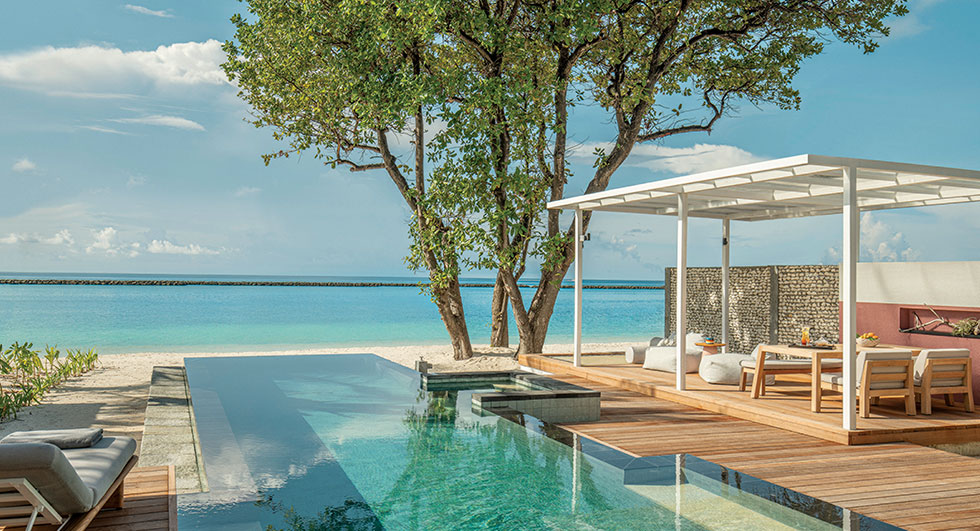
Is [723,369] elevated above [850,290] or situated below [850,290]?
below

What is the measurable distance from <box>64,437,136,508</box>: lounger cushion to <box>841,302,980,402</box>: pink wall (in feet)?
27.7

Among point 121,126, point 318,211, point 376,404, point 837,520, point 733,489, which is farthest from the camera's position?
point 318,211

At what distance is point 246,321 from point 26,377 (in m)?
26.0

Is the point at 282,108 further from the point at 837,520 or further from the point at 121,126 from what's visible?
the point at 121,126

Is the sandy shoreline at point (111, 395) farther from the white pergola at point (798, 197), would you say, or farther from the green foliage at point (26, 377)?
the white pergola at point (798, 197)

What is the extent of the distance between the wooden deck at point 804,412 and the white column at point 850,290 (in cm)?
26

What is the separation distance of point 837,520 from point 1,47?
48.9 metres

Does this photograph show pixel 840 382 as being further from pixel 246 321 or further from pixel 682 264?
pixel 246 321

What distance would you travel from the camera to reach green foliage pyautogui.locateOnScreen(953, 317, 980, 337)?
8.14 m

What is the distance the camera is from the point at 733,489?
Result: 16.3ft

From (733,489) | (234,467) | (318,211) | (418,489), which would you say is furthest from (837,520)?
(318,211)

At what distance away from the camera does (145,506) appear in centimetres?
454

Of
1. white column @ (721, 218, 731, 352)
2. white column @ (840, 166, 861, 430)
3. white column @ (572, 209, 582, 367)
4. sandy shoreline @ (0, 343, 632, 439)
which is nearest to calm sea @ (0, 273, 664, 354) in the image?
sandy shoreline @ (0, 343, 632, 439)

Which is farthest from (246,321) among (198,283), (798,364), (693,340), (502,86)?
(198,283)
